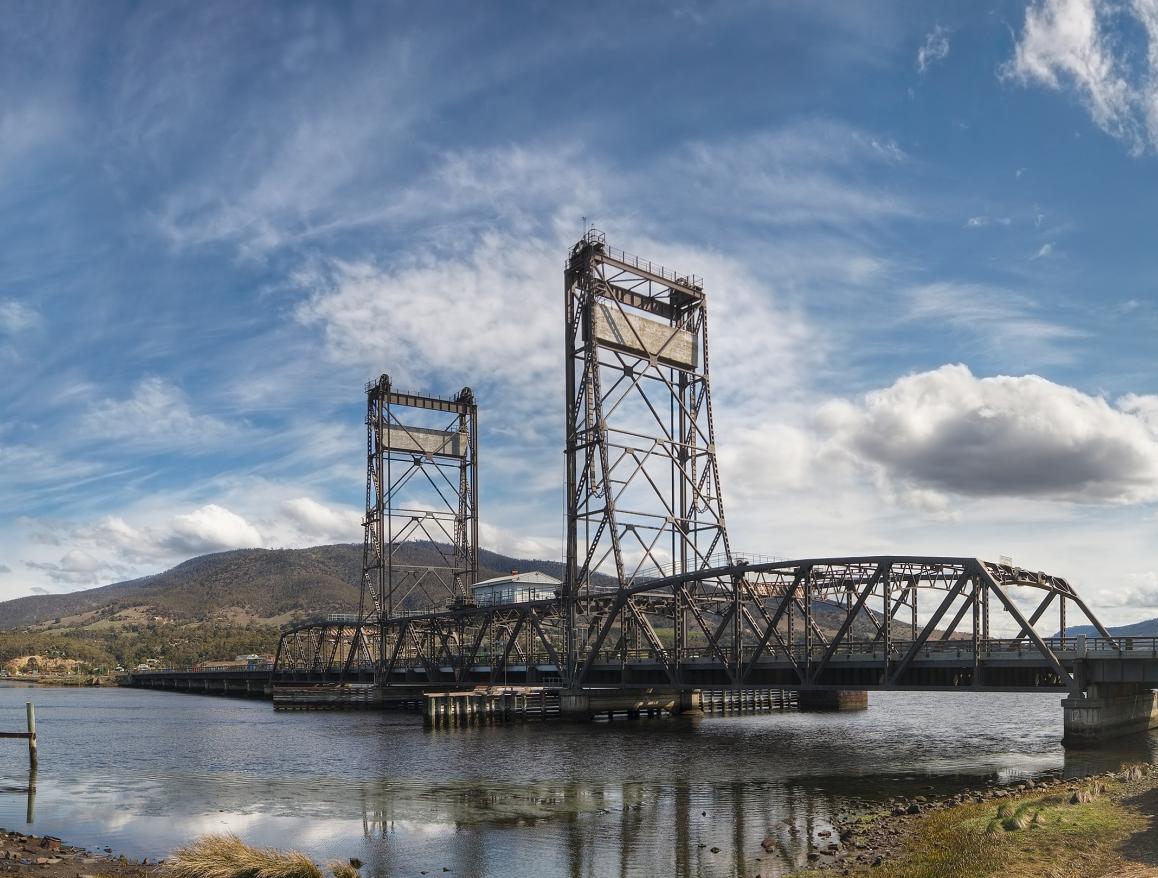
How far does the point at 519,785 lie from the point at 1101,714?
1195 inches

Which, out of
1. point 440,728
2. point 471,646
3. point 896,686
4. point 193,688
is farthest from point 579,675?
point 193,688

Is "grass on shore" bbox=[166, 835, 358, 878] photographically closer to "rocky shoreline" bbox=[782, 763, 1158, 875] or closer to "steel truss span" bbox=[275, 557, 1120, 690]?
"rocky shoreline" bbox=[782, 763, 1158, 875]

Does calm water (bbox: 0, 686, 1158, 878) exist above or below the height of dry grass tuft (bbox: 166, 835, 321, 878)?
below

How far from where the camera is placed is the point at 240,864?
2616cm

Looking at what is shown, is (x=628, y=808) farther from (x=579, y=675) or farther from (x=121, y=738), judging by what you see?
(x=121, y=738)

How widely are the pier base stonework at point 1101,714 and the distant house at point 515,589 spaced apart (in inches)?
2246

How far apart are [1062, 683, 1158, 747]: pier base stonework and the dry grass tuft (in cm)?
4070

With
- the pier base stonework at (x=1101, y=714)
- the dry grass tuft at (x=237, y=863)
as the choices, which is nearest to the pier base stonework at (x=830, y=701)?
the pier base stonework at (x=1101, y=714)

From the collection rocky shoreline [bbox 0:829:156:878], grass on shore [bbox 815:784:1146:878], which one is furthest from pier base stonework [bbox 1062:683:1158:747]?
rocky shoreline [bbox 0:829:156:878]

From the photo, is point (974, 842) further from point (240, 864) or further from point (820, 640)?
point (820, 640)

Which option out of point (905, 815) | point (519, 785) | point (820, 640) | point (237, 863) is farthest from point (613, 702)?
point (237, 863)

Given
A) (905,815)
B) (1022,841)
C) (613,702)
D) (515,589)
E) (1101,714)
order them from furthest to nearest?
1. (515,589)
2. (613,702)
3. (1101,714)
4. (905,815)
5. (1022,841)

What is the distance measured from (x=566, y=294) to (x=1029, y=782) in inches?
2115

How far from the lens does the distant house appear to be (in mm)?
104125
